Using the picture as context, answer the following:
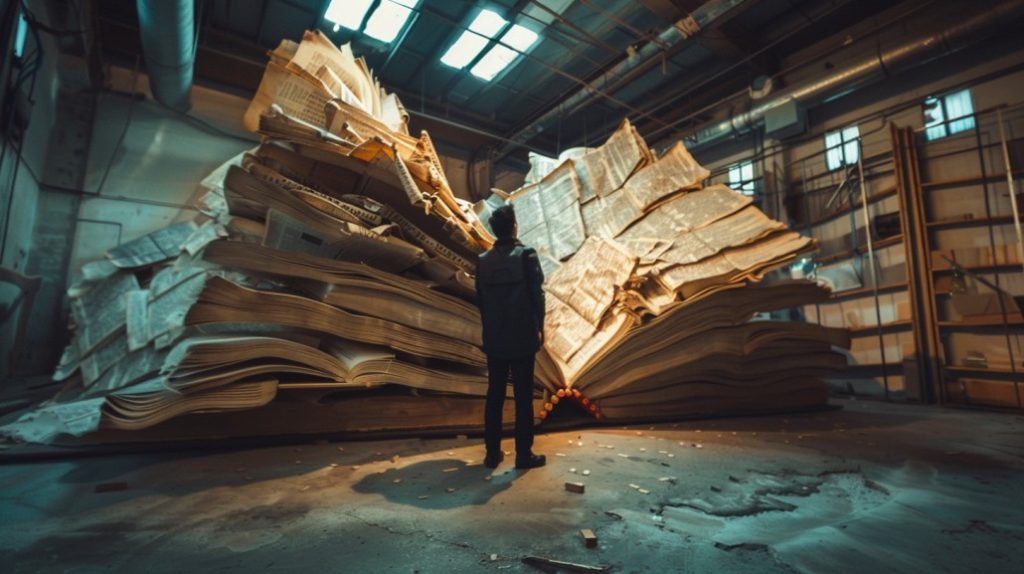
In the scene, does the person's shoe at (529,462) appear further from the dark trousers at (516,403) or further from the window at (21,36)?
the window at (21,36)

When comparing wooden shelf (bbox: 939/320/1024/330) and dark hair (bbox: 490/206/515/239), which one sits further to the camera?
wooden shelf (bbox: 939/320/1024/330)

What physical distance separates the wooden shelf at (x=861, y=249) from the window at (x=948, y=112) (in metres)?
1.16

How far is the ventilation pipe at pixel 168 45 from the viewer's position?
10.4 feet

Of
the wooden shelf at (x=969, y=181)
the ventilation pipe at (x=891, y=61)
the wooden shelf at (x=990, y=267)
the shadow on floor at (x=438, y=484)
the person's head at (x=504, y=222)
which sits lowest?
the shadow on floor at (x=438, y=484)

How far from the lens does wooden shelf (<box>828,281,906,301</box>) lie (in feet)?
14.3

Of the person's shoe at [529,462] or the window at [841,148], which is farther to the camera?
the window at [841,148]

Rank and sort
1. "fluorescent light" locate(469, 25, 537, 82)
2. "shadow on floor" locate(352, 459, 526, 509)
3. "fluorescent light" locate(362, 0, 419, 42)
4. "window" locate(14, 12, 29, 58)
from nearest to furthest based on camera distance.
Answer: "shadow on floor" locate(352, 459, 526, 509) → "window" locate(14, 12, 29, 58) → "fluorescent light" locate(362, 0, 419, 42) → "fluorescent light" locate(469, 25, 537, 82)

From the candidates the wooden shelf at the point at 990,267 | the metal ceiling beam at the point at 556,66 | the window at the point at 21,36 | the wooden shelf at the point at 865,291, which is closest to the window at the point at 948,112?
the wooden shelf at the point at 990,267

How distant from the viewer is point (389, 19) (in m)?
4.78

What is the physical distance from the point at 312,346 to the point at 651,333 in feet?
5.47

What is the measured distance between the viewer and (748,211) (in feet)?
9.10

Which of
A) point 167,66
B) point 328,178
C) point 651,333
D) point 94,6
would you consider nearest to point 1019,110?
point 651,333

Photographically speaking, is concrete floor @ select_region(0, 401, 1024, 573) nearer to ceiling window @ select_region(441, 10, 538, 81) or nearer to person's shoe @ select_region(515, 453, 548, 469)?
person's shoe @ select_region(515, 453, 548, 469)

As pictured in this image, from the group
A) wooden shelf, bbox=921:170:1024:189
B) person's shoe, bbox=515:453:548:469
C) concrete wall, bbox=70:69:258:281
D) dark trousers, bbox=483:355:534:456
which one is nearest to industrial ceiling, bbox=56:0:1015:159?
concrete wall, bbox=70:69:258:281
